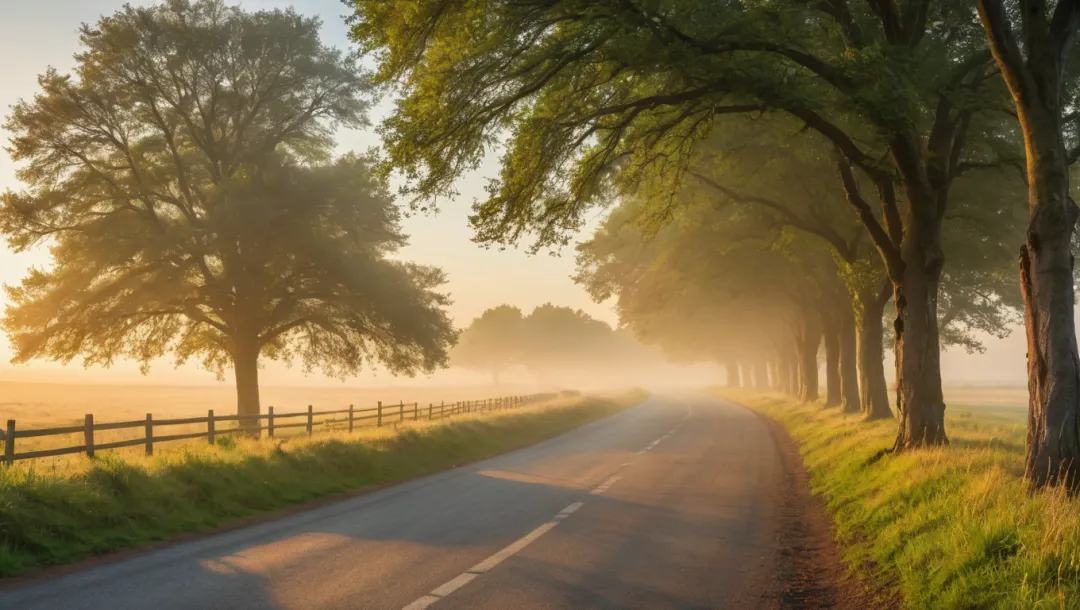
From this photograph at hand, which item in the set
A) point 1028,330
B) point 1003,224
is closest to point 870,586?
point 1028,330

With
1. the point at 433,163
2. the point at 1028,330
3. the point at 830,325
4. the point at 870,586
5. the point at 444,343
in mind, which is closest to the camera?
the point at 870,586

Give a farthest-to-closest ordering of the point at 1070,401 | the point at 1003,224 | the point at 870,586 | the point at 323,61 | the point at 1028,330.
A: the point at 323,61 → the point at 1003,224 → the point at 1028,330 → the point at 1070,401 → the point at 870,586

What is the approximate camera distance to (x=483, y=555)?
8.09 m

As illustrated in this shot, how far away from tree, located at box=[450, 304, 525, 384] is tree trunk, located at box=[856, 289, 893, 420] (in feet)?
342

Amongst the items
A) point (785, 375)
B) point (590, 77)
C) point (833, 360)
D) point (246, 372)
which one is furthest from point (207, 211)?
point (785, 375)

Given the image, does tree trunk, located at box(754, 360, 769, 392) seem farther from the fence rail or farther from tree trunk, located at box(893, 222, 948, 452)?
tree trunk, located at box(893, 222, 948, 452)

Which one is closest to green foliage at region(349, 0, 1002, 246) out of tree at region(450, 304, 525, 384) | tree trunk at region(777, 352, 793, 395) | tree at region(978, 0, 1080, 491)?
tree at region(978, 0, 1080, 491)

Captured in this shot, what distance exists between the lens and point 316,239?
25.4 m

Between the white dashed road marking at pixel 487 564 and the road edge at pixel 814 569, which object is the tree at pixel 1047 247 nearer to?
the road edge at pixel 814 569

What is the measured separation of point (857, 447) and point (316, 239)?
18.4 metres

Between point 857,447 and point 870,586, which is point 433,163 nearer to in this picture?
point 870,586

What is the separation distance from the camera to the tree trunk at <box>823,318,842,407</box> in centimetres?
3106

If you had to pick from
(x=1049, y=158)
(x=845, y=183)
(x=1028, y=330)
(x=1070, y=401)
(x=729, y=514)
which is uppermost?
(x=845, y=183)

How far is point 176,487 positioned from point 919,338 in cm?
1329
